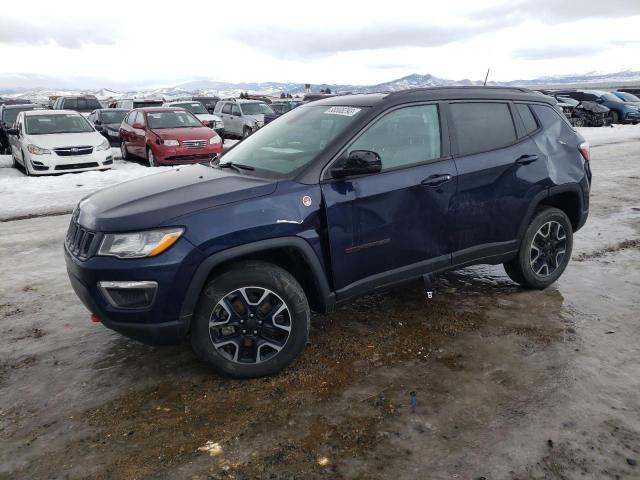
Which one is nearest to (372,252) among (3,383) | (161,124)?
(3,383)

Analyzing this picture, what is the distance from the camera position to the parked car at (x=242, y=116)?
20062mm

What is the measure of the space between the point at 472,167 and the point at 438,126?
417 millimetres

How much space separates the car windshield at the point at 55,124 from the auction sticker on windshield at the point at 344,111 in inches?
420

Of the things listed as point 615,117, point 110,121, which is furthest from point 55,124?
point 615,117

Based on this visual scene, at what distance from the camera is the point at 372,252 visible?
3.57 metres

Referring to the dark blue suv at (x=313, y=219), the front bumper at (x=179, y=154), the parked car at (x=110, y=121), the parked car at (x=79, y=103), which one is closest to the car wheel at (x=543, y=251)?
the dark blue suv at (x=313, y=219)

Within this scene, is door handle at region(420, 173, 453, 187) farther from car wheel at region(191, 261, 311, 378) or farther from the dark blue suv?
car wheel at region(191, 261, 311, 378)

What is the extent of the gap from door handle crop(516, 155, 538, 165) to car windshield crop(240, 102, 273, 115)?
57.0 feet

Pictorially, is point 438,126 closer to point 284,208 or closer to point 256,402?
point 284,208

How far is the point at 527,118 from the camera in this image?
4.56 m

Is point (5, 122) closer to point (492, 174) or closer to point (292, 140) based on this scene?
point (292, 140)

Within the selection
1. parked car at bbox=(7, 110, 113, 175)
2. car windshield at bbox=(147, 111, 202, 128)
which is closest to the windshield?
car windshield at bbox=(147, 111, 202, 128)

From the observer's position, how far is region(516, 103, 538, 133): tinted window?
452cm

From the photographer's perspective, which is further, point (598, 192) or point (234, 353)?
point (598, 192)
